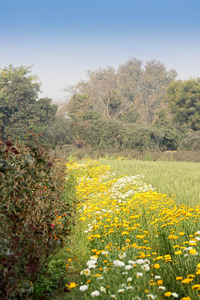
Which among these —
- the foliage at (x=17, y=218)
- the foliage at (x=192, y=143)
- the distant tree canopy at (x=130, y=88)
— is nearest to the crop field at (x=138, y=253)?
the foliage at (x=17, y=218)

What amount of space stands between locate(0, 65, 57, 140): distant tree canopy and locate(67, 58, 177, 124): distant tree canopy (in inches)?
345

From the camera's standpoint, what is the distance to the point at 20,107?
24203mm

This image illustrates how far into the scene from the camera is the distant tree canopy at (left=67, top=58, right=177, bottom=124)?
34.5 m

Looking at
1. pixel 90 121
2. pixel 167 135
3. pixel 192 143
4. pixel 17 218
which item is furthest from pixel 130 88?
pixel 17 218

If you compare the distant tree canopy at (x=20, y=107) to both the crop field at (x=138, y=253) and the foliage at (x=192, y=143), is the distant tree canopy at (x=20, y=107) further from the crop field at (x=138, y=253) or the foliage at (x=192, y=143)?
the crop field at (x=138, y=253)

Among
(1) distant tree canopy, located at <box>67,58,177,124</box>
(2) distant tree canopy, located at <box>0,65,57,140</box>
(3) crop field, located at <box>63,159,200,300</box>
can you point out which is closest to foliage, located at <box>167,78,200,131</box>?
(1) distant tree canopy, located at <box>67,58,177,124</box>

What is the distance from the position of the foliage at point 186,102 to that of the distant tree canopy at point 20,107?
1300cm

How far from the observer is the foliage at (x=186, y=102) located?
1172 inches

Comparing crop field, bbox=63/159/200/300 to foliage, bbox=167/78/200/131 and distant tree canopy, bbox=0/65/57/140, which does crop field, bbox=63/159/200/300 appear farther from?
foliage, bbox=167/78/200/131

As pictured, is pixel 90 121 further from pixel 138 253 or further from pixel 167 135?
pixel 138 253

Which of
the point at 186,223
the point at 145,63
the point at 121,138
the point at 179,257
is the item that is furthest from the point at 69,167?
the point at 145,63

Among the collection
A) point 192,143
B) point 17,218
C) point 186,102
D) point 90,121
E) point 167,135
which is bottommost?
point 17,218

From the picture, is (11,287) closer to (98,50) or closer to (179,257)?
(179,257)

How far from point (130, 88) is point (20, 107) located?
88.0 feet
